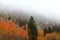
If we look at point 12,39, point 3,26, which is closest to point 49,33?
point 3,26

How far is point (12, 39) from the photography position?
72875 millimetres

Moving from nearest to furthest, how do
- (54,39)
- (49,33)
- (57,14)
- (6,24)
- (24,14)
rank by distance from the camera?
(54,39)
(49,33)
(6,24)
(24,14)
(57,14)

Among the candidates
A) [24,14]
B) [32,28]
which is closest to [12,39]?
[32,28]

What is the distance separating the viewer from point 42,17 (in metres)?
159

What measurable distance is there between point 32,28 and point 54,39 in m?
24.0

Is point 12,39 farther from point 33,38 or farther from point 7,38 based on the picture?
point 33,38

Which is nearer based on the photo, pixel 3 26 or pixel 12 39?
pixel 12 39

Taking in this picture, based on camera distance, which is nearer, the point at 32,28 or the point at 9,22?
the point at 32,28

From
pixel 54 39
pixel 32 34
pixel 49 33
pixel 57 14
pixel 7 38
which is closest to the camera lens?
pixel 32 34

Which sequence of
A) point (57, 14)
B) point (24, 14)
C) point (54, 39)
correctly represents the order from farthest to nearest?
point (57, 14) < point (24, 14) < point (54, 39)

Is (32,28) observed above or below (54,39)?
above

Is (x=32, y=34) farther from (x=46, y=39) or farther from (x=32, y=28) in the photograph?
(x=46, y=39)

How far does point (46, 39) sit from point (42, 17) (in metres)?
72.7

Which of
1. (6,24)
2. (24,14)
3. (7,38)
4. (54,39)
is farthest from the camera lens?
(24,14)
